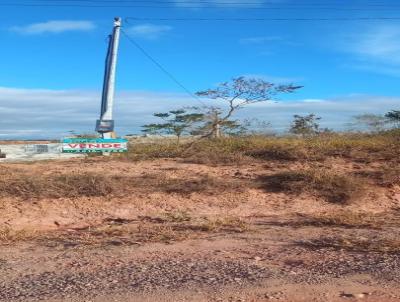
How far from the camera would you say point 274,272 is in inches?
264

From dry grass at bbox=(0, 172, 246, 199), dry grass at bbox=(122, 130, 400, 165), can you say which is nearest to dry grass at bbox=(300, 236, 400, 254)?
dry grass at bbox=(0, 172, 246, 199)

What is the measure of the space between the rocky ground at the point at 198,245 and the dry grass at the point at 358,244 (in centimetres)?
1

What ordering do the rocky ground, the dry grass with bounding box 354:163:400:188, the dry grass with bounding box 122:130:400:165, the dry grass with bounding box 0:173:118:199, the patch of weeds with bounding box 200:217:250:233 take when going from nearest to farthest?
the rocky ground < the patch of weeds with bounding box 200:217:250:233 < the dry grass with bounding box 0:173:118:199 < the dry grass with bounding box 354:163:400:188 < the dry grass with bounding box 122:130:400:165

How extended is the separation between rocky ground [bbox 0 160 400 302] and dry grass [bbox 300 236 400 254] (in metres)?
0.01

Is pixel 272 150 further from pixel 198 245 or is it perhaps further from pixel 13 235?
pixel 13 235

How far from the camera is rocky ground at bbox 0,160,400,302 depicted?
6.10 metres

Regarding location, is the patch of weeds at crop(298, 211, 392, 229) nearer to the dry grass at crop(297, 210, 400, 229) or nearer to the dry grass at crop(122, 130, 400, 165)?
the dry grass at crop(297, 210, 400, 229)

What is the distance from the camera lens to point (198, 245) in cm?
811

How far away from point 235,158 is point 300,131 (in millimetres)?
6673

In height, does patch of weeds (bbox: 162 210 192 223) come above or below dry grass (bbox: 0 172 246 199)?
below

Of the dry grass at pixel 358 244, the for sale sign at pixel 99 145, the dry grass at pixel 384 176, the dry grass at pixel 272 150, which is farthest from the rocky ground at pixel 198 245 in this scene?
the for sale sign at pixel 99 145

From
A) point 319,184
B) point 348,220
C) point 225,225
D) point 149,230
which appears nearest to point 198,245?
point 149,230

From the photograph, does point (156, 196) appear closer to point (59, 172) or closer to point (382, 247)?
point (59, 172)

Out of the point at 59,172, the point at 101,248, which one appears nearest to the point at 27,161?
the point at 59,172
